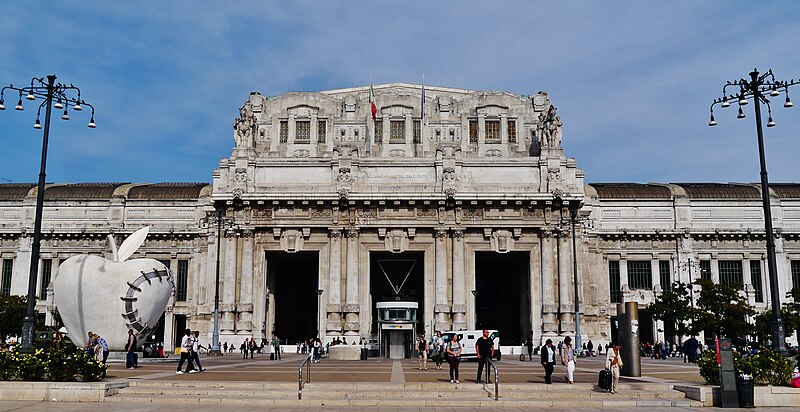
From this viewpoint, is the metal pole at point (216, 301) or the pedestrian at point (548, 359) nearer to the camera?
the pedestrian at point (548, 359)

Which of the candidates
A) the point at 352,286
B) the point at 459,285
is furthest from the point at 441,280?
the point at 352,286

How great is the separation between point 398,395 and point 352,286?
3754 centimetres


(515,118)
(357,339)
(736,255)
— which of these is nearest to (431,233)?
(357,339)

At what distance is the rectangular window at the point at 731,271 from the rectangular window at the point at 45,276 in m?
62.5

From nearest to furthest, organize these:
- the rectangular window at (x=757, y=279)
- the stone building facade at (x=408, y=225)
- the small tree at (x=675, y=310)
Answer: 1. the small tree at (x=675, y=310)
2. the stone building facade at (x=408, y=225)
3. the rectangular window at (x=757, y=279)

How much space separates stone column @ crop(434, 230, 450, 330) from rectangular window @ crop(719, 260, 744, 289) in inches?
1084

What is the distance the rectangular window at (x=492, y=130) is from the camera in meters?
68.9

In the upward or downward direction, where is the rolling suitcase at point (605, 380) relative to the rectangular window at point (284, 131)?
downward

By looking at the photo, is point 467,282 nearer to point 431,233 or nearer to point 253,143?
point 431,233

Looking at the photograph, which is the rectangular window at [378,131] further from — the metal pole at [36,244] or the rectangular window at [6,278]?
the metal pole at [36,244]

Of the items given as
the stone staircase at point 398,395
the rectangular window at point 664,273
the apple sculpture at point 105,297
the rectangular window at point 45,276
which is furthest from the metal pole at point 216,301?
the rectangular window at point 664,273

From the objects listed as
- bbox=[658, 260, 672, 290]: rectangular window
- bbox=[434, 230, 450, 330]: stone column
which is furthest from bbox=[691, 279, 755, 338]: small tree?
bbox=[434, 230, 450, 330]: stone column

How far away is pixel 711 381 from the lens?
21766 mm

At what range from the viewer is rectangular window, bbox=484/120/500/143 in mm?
68875
